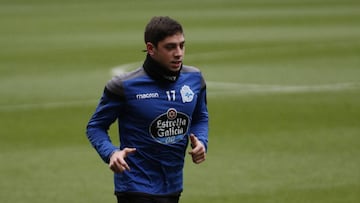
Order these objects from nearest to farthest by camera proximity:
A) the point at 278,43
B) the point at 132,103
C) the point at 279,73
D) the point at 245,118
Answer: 1. the point at 132,103
2. the point at 245,118
3. the point at 279,73
4. the point at 278,43

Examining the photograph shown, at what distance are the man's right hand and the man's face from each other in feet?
2.08

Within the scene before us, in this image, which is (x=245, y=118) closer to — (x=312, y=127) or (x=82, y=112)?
(x=312, y=127)

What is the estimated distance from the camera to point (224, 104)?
17.7 m

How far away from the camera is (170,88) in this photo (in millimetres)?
7812

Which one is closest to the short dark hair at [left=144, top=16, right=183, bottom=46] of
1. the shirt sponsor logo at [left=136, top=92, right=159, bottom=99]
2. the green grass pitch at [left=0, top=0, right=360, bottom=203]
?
the shirt sponsor logo at [left=136, top=92, right=159, bottom=99]

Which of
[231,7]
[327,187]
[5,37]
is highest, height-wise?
[327,187]

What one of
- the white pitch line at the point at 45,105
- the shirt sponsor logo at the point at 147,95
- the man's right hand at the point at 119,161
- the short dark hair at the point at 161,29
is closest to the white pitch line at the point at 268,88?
the white pitch line at the point at 45,105

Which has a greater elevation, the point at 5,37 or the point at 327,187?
the point at 327,187

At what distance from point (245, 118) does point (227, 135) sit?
4.18ft

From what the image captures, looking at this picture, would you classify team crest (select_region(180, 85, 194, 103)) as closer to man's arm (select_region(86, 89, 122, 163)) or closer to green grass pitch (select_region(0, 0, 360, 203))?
man's arm (select_region(86, 89, 122, 163))

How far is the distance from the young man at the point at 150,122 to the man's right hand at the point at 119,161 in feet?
0.86

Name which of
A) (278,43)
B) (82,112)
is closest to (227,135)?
(82,112)

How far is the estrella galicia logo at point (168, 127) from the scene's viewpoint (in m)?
7.78

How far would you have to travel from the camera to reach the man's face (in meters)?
7.59
